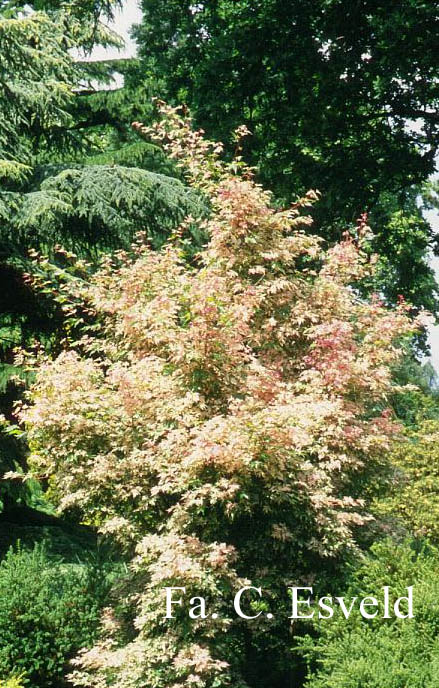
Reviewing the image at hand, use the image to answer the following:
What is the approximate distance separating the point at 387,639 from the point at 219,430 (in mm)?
1766

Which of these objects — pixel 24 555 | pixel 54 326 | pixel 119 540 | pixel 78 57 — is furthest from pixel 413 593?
pixel 78 57

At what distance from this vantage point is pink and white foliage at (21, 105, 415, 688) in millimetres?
5602

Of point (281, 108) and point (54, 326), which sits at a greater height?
point (281, 108)

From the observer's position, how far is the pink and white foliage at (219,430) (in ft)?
18.4

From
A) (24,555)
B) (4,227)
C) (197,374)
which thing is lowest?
(24,555)

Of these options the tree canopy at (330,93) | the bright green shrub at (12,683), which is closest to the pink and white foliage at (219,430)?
the bright green shrub at (12,683)

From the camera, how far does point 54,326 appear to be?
10.6 metres

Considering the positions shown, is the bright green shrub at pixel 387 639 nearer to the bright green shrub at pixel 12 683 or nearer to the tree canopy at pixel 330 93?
the bright green shrub at pixel 12 683

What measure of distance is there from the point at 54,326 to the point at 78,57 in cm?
618

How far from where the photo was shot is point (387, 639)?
481cm

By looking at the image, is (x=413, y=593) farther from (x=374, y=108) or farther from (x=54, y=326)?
(x=374, y=108)

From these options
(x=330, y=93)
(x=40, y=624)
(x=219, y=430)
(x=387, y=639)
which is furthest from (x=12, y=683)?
(x=330, y=93)

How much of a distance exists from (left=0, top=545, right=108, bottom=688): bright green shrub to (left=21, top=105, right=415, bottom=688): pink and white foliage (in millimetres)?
275

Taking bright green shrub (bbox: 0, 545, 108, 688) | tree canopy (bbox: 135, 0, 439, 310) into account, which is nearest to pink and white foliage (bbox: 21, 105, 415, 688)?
bright green shrub (bbox: 0, 545, 108, 688)
